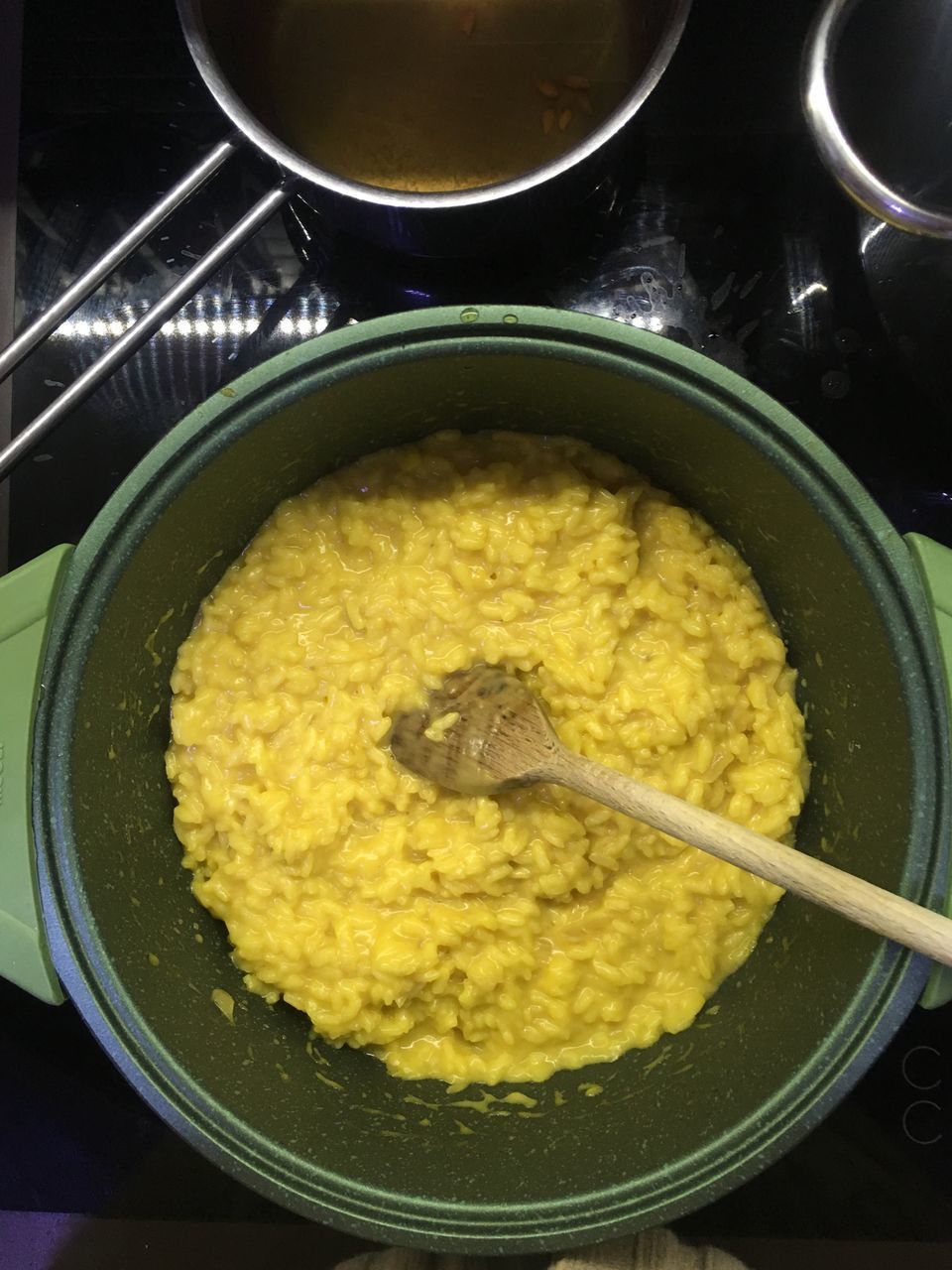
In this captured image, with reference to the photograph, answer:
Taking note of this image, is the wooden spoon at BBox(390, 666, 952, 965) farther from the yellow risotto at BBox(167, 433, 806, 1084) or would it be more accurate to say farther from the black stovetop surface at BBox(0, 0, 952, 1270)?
the black stovetop surface at BBox(0, 0, 952, 1270)

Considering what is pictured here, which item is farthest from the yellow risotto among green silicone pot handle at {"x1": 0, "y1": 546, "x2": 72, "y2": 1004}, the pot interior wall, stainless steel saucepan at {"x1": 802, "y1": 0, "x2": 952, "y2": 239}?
stainless steel saucepan at {"x1": 802, "y1": 0, "x2": 952, "y2": 239}

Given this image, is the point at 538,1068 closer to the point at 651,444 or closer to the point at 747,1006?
the point at 747,1006

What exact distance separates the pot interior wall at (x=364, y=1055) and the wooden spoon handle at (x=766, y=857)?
Answer: 14 cm

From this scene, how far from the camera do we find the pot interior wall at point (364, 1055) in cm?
149

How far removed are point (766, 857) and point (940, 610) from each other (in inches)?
16.2

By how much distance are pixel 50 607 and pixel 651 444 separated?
0.97m

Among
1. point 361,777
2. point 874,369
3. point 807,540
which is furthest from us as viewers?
point 874,369

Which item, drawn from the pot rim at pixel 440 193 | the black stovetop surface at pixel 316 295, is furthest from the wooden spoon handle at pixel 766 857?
the pot rim at pixel 440 193

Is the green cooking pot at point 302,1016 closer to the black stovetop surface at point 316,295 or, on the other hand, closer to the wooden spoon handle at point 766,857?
the wooden spoon handle at point 766,857

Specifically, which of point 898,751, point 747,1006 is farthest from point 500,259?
point 747,1006

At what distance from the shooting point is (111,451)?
1.93 m

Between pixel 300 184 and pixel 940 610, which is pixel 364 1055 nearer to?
pixel 940 610

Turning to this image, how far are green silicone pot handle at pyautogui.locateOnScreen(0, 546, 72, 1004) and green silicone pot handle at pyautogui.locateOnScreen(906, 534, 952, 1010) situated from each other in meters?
1.20

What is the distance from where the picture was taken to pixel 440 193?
1609 millimetres
